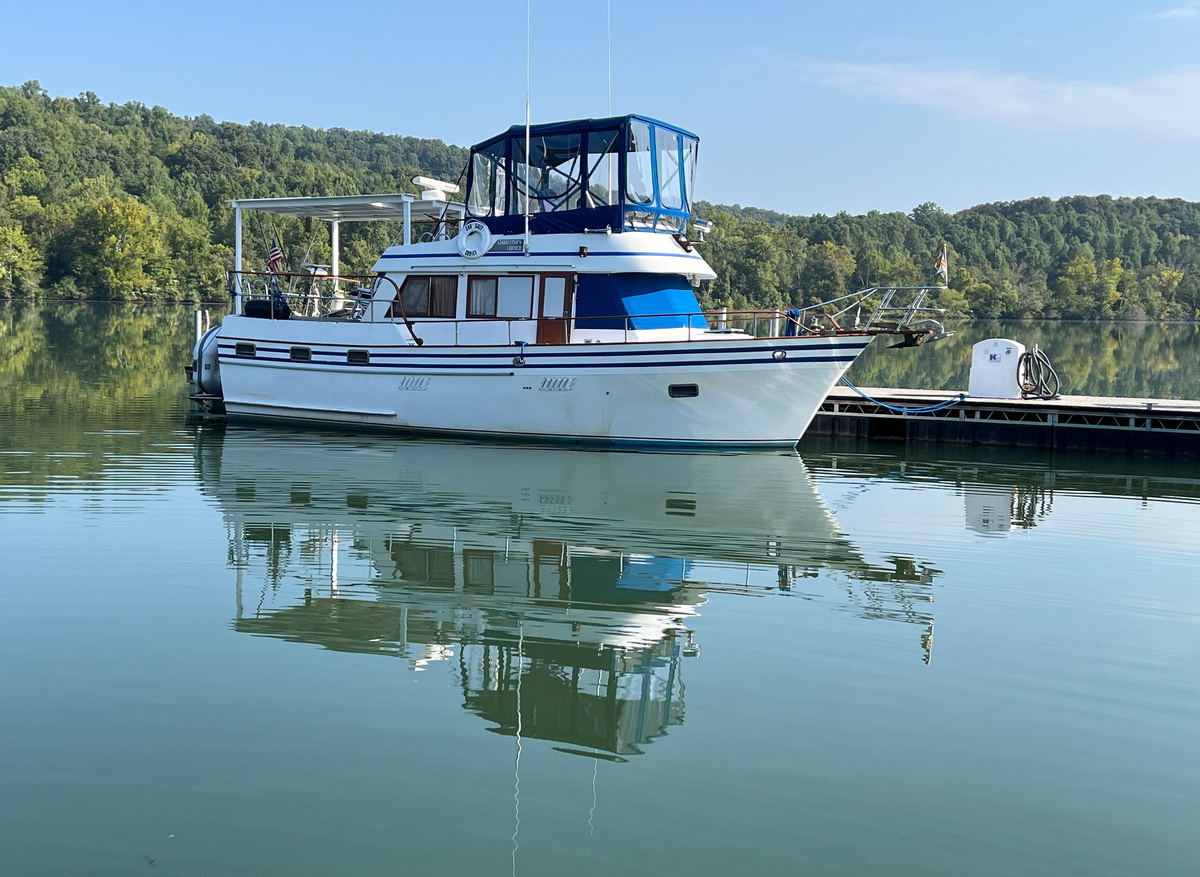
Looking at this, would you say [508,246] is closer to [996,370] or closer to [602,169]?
[602,169]

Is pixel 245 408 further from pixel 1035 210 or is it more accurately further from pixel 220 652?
pixel 1035 210

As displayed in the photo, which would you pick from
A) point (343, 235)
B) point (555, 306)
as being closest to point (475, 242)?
point (555, 306)

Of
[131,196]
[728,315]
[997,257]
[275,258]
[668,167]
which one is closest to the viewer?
[728,315]

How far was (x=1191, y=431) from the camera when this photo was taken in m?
17.8

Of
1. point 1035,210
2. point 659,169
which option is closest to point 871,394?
point 659,169

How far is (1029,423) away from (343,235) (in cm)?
7102

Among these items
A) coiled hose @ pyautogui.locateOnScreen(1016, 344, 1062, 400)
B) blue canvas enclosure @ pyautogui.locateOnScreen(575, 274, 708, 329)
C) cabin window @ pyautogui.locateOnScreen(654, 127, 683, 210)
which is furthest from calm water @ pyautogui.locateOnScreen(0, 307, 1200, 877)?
cabin window @ pyautogui.locateOnScreen(654, 127, 683, 210)

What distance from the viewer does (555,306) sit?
17.7m

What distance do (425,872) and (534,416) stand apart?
13.2 metres

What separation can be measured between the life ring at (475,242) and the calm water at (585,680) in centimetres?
516

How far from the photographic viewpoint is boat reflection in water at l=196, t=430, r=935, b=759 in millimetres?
6988

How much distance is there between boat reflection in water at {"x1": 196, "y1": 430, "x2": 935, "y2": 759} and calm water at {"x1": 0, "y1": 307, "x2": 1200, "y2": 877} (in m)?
0.05

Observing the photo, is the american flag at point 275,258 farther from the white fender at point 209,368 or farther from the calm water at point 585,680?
the calm water at point 585,680

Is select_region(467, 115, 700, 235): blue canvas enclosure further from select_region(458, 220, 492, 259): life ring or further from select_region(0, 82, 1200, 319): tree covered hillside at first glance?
select_region(0, 82, 1200, 319): tree covered hillside
